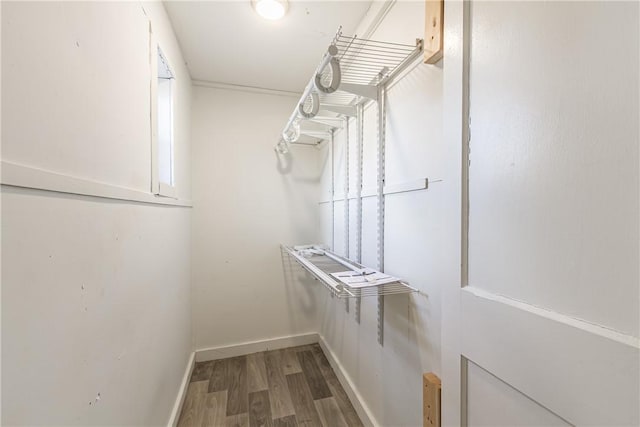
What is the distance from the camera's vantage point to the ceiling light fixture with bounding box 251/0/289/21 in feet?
4.39

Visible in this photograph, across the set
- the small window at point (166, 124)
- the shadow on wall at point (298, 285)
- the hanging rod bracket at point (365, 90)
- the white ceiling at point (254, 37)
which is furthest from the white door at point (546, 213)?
the shadow on wall at point (298, 285)

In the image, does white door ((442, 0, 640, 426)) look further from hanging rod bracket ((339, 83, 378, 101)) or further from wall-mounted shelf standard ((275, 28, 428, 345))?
hanging rod bracket ((339, 83, 378, 101))

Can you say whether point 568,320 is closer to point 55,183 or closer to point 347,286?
point 347,286

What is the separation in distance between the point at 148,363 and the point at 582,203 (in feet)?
5.00

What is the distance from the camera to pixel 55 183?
543 millimetres

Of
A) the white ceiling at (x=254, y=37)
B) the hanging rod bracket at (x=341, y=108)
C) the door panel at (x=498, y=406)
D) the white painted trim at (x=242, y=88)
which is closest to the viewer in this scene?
the door panel at (x=498, y=406)

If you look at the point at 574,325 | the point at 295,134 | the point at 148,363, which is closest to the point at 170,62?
the point at 295,134

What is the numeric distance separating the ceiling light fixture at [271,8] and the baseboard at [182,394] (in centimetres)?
232

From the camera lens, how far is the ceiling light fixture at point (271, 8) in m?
1.34

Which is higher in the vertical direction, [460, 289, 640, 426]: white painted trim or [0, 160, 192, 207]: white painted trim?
[0, 160, 192, 207]: white painted trim

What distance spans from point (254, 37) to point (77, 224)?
1.54 m

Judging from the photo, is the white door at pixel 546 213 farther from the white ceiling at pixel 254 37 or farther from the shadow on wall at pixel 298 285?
the shadow on wall at pixel 298 285

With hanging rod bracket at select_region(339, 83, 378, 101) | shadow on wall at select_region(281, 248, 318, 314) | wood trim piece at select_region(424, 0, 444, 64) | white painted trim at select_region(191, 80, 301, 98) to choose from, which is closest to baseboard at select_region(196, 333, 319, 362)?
shadow on wall at select_region(281, 248, 318, 314)

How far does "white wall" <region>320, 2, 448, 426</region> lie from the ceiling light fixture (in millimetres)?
509
